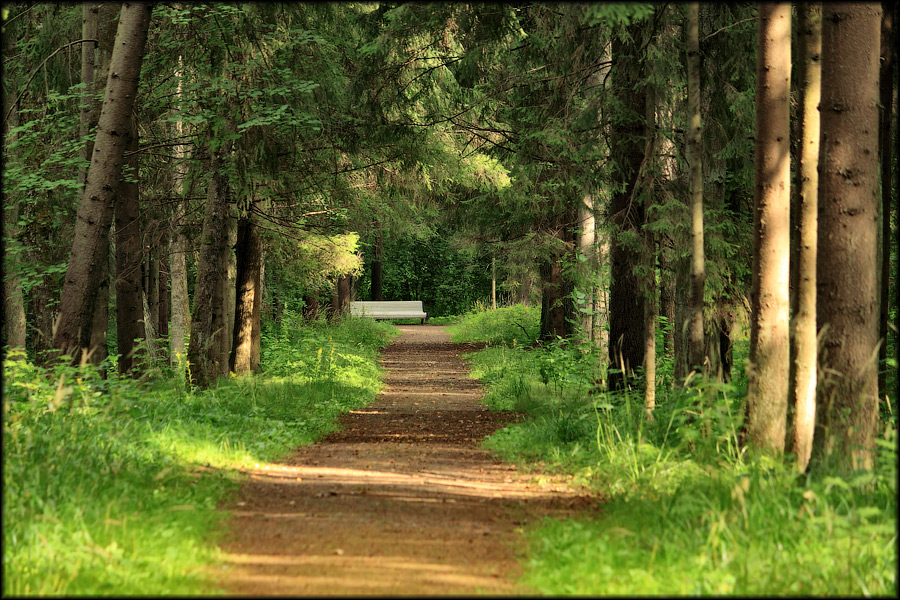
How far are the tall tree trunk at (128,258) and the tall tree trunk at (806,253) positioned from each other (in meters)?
9.05

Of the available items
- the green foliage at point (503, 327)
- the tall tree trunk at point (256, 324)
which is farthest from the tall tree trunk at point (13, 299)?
the green foliage at point (503, 327)

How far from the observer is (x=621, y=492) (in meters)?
5.93

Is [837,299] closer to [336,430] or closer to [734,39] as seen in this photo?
[734,39]

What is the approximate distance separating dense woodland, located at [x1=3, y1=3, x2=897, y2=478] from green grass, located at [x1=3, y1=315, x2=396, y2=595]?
3.67ft

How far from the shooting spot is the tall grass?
388cm

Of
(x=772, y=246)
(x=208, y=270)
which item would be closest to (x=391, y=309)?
(x=208, y=270)

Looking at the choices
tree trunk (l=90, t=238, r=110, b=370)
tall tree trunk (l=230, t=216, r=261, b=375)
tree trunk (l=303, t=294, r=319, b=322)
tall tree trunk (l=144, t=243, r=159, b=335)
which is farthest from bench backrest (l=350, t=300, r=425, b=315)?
tree trunk (l=90, t=238, r=110, b=370)

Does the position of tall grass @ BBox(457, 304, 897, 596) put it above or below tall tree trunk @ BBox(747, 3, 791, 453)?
below

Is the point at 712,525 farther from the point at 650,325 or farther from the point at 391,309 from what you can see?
the point at 391,309

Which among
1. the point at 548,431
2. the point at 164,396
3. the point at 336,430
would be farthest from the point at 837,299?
the point at 164,396

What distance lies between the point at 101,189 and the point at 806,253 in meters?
7.37

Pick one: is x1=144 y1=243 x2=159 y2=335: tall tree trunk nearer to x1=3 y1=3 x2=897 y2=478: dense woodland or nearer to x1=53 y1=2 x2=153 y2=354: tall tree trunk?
x1=3 y1=3 x2=897 y2=478: dense woodland

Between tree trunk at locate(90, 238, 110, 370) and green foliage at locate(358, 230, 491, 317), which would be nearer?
tree trunk at locate(90, 238, 110, 370)

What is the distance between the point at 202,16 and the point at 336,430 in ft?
19.4
